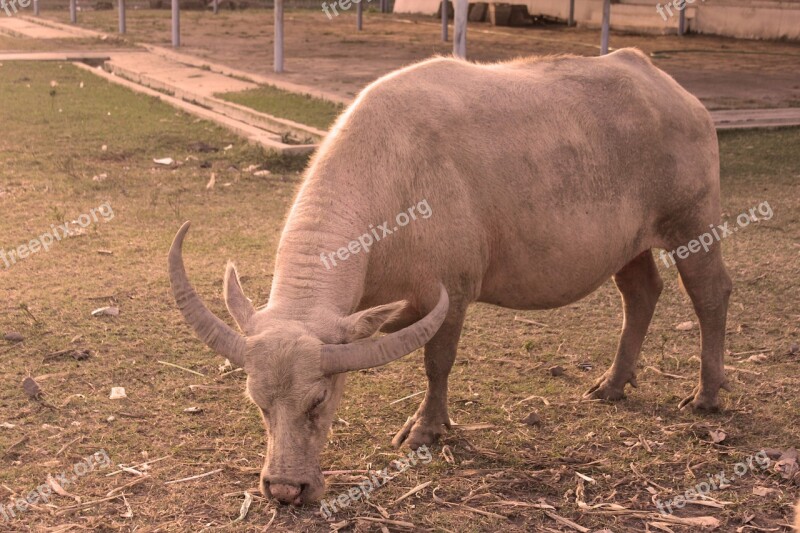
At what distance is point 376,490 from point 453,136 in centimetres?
182

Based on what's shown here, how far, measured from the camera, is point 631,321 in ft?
19.6

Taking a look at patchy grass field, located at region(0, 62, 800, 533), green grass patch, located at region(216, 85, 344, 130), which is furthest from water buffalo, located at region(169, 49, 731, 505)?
green grass patch, located at region(216, 85, 344, 130)

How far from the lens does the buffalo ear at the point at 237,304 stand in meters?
4.25

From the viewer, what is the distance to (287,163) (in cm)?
1120

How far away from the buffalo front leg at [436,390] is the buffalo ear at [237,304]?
114 cm

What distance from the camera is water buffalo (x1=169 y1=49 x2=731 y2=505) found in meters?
4.13

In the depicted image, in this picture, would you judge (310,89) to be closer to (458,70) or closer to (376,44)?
(376,44)

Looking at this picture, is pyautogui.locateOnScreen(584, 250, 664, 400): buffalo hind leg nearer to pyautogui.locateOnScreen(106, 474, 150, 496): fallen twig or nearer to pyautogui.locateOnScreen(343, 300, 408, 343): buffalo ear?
pyautogui.locateOnScreen(343, 300, 408, 343): buffalo ear

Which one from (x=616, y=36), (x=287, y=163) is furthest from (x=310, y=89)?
(x=616, y=36)

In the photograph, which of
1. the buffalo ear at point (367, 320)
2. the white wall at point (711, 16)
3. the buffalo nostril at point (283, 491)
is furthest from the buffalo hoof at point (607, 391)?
the white wall at point (711, 16)

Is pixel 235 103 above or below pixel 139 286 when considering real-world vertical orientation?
above

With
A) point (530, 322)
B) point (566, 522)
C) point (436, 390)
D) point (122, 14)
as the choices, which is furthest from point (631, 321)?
point (122, 14)

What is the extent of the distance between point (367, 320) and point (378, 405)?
1.58 m

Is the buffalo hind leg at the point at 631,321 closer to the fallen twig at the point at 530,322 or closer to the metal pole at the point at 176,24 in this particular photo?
the fallen twig at the point at 530,322
